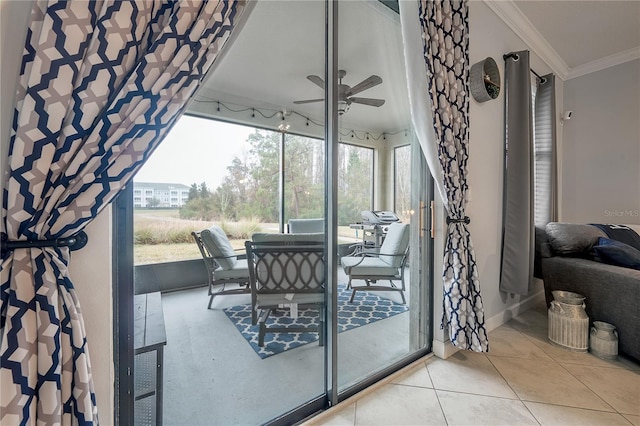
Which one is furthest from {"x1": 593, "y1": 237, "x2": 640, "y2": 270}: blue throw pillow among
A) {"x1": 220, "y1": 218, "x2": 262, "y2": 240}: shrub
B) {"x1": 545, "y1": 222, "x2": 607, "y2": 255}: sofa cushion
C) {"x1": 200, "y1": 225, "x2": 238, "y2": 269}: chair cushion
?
{"x1": 200, "y1": 225, "x2": 238, "y2": 269}: chair cushion

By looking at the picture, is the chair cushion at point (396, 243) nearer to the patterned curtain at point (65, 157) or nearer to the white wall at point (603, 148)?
the patterned curtain at point (65, 157)

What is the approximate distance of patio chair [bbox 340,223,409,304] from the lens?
1887mm

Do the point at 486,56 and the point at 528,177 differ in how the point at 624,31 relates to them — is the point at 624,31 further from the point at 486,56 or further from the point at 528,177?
the point at 528,177

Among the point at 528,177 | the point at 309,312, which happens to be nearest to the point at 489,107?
the point at 528,177

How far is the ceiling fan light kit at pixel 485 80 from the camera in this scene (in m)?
2.03

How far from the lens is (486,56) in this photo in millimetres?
2229

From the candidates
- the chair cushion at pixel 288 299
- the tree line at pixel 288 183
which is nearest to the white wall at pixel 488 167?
the tree line at pixel 288 183

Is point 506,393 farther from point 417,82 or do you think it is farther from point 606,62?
point 606,62

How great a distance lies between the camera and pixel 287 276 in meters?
1.64

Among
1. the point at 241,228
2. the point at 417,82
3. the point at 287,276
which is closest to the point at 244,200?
Result: the point at 241,228

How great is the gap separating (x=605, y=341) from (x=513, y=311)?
717mm

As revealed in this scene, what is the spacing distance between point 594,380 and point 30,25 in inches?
119

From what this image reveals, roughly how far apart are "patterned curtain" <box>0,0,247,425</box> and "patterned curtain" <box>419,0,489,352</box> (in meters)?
1.50

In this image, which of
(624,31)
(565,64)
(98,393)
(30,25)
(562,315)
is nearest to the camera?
(30,25)
